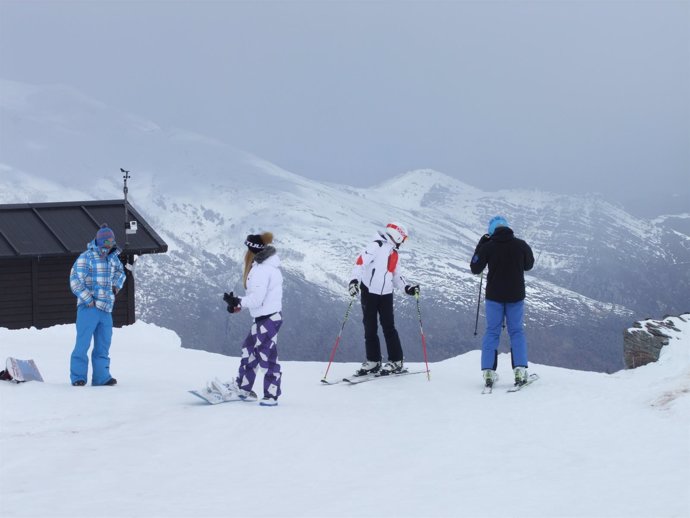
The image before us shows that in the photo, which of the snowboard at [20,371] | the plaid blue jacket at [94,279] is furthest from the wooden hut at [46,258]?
the plaid blue jacket at [94,279]

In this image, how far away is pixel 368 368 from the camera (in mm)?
13531

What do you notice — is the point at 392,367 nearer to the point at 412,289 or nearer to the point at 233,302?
the point at 412,289

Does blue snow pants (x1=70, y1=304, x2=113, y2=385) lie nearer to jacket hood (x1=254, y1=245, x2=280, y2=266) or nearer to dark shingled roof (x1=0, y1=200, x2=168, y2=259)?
jacket hood (x1=254, y1=245, x2=280, y2=266)

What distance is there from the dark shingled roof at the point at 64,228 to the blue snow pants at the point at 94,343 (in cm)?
1249

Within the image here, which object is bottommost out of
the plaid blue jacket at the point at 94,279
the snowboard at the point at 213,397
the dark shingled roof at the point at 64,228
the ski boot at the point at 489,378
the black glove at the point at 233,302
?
the snowboard at the point at 213,397

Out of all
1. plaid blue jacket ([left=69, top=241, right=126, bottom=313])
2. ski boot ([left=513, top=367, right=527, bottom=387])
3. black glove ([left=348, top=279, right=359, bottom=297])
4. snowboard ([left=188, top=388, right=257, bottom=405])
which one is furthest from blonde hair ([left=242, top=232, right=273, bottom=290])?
ski boot ([left=513, top=367, right=527, bottom=387])

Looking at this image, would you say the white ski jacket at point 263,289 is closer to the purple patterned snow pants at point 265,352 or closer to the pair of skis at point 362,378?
the purple patterned snow pants at point 265,352

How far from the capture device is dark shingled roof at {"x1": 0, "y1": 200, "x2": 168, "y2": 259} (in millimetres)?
23859

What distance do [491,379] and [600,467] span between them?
14.7 feet

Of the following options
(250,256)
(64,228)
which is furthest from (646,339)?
(64,228)

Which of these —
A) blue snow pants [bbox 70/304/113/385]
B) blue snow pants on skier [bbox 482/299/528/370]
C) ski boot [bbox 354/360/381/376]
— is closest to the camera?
blue snow pants [bbox 70/304/113/385]

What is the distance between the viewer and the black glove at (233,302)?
10.2 m

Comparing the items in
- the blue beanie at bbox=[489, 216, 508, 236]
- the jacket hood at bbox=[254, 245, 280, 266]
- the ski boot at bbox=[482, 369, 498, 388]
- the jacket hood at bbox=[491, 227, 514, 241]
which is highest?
the blue beanie at bbox=[489, 216, 508, 236]

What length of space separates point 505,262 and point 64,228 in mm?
16425
